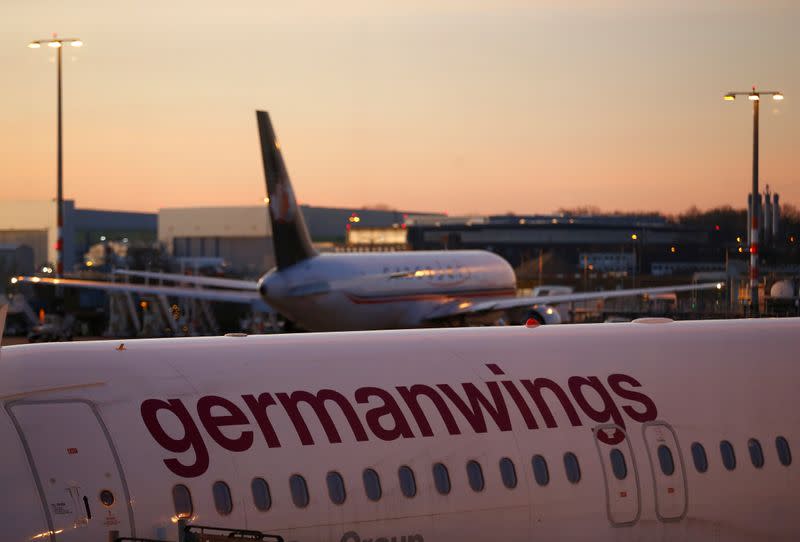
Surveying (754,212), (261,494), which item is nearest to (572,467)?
(261,494)

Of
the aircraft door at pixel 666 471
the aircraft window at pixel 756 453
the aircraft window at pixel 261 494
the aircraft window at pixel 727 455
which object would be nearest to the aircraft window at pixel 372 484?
the aircraft window at pixel 261 494

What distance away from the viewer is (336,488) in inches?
435

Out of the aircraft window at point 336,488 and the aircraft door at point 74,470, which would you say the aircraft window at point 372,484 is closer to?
the aircraft window at point 336,488

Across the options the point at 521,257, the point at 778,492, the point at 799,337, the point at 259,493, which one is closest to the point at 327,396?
the point at 259,493

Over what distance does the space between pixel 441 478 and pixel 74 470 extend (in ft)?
10.8

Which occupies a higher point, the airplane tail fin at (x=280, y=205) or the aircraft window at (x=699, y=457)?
the airplane tail fin at (x=280, y=205)

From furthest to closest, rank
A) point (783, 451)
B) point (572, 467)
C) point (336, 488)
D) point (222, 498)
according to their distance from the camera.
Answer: point (783, 451), point (572, 467), point (336, 488), point (222, 498)

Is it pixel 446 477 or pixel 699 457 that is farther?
pixel 699 457

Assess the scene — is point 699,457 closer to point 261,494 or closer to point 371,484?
point 371,484

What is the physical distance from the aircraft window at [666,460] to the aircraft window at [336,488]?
3.55m

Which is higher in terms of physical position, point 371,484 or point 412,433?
point 412,433

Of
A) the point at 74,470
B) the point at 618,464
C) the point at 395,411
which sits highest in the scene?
the point at 395,411

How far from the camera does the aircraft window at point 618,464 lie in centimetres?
1263

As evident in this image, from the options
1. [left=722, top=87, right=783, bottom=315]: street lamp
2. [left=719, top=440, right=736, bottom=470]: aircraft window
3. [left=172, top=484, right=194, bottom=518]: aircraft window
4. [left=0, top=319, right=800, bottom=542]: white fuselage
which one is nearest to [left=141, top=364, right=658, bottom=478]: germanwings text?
[left=0, top=319, right=800, bottom=542]: white fuselage
